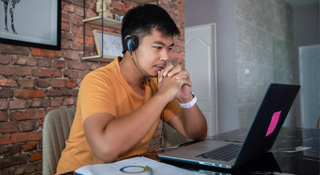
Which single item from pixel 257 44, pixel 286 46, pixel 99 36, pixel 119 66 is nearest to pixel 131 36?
pixel 119 66

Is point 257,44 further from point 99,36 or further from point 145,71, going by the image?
point 145,71

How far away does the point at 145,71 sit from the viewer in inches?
51.4

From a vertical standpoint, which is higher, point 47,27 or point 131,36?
point 47,27

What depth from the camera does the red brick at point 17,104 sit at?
1.81 meters

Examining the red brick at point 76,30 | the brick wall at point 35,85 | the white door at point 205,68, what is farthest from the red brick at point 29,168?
the white door at point 205,68

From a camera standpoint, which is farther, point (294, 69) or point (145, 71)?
point (294, 69)

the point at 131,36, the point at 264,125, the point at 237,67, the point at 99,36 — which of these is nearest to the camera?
the point at 264,125

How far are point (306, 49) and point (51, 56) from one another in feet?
19.5

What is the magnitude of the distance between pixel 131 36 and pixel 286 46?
6012 millimetres

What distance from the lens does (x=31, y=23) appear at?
1.92 m

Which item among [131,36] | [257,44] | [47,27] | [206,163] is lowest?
[206,163]

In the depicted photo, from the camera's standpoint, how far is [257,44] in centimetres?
525

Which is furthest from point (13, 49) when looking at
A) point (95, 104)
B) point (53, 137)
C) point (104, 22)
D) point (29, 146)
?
point (95, 104)

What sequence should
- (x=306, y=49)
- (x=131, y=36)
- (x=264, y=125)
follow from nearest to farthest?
(x=264, y=125) → (x=131, y=36) → (x=306, y=49)
